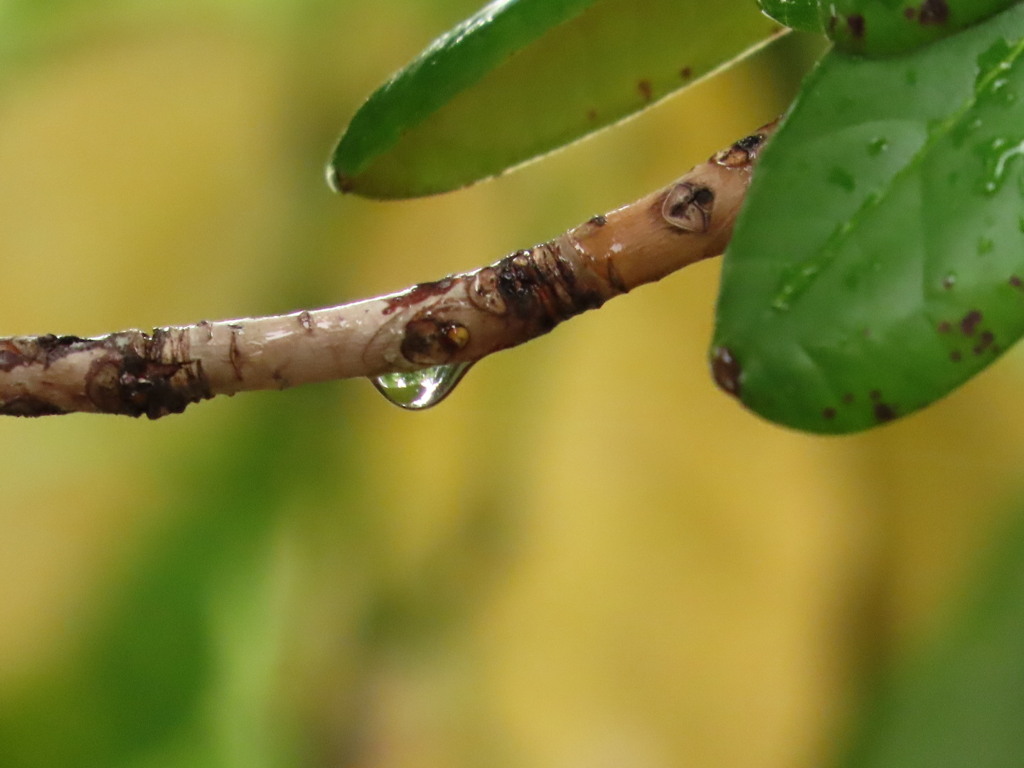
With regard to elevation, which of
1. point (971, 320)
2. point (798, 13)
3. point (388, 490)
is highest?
point (388, 490)

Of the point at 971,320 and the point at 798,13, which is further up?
the point at 798,13

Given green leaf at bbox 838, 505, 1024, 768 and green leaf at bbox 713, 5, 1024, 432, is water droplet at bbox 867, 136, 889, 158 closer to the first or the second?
green leaf at bbox 713, 5, 1024, 432

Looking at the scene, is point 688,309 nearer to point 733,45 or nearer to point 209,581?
point 209,581

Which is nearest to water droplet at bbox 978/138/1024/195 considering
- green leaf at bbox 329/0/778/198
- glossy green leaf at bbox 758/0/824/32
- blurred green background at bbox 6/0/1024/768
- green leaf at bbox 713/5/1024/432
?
green leaf at bbox 713/5/1024/432

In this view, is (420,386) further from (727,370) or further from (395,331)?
(727,370)

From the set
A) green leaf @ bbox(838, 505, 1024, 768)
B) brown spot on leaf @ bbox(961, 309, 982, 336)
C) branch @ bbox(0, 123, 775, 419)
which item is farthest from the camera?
green leaf @ bbox(838, 505, 1024, 768)

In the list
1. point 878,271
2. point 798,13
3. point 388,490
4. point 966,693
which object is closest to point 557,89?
point 798,13
